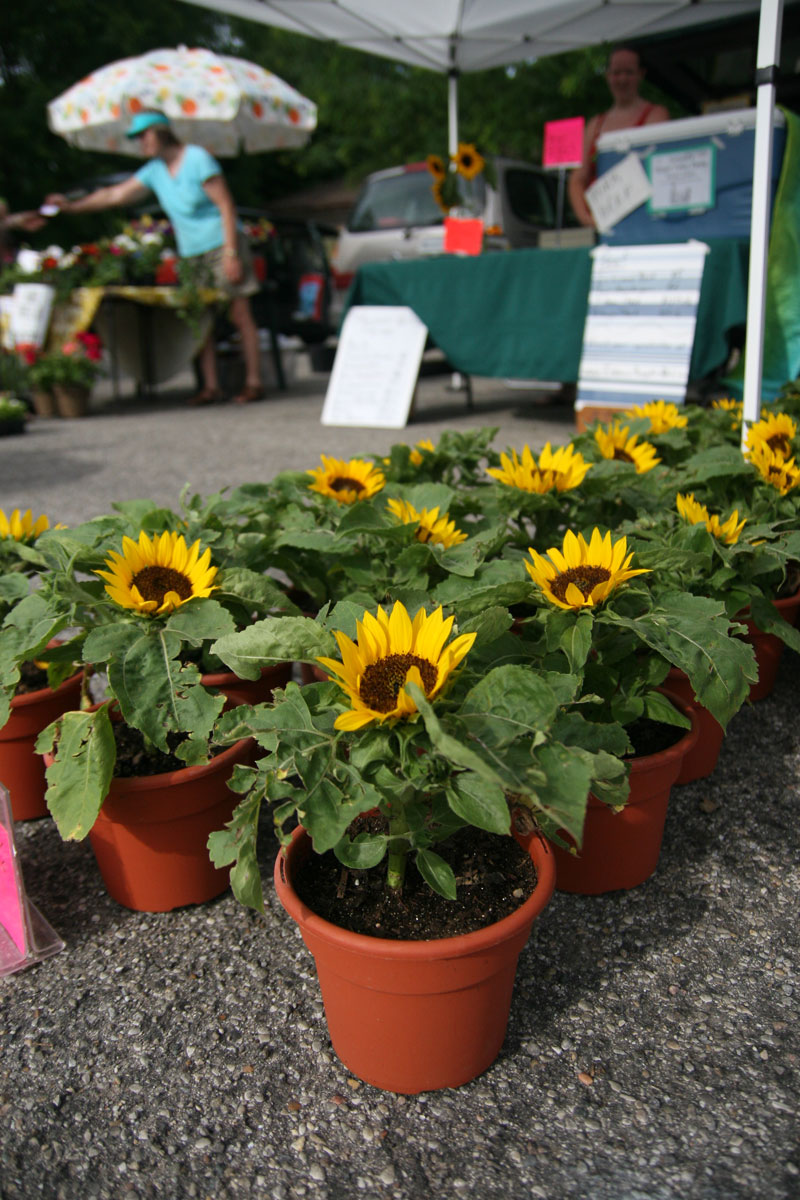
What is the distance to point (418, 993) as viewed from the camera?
1.26 meters

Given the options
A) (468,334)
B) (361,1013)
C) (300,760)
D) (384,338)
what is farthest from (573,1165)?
(384,338)

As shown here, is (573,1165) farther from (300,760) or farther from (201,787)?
(201,787)

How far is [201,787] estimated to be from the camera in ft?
5.50

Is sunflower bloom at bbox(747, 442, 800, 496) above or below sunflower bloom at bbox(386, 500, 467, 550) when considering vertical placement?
above

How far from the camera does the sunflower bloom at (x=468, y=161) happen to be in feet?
19.6

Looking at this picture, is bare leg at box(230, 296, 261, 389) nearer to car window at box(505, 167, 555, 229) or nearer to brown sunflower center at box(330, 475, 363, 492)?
car window at box(505, 167, 555, 229)


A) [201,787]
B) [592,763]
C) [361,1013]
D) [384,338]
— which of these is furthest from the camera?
[384,338]

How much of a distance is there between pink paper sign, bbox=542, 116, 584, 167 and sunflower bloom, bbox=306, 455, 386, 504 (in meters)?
4.24

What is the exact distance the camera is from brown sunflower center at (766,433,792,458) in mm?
2321

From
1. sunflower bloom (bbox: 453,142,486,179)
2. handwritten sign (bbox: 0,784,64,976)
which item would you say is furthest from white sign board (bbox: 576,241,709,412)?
handwritten sign (bbox: 0,784,64,976)

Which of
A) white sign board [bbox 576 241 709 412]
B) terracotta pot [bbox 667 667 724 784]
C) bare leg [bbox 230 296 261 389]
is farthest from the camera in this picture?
bare leg [bbox 230 296 261 389]

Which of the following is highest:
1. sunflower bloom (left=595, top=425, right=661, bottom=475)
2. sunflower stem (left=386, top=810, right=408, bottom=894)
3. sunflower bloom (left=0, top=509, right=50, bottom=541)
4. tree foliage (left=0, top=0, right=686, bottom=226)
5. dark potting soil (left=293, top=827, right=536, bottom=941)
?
tree foliage (left=0, top=0, right=686, bottom=226)

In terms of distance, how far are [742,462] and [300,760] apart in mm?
1569

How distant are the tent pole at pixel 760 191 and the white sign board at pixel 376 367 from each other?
143 inches
